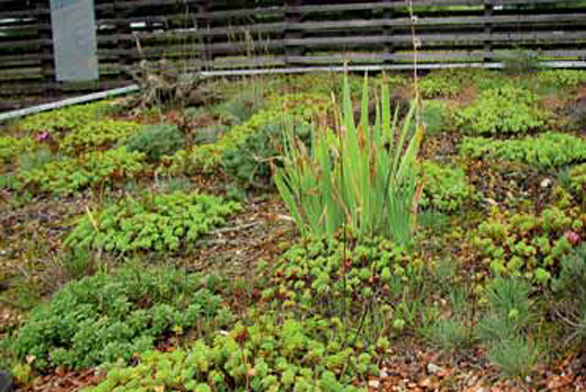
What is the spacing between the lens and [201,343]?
2262mm

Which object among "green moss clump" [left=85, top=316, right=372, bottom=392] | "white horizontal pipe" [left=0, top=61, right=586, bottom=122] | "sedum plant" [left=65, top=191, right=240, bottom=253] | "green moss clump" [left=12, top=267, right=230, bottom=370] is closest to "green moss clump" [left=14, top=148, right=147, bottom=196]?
"sedum plant" [left=65, top=191, right=240, bottom=253]

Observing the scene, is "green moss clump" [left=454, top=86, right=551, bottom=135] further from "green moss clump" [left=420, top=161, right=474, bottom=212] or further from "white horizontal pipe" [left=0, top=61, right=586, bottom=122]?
"white horizontal pipe" [left=0, top=61, right=586, bottom=122]

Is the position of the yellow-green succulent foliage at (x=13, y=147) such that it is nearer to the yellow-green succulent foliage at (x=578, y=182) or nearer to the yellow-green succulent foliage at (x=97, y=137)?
the yellow-green succulent foliage at (x=97, y=137)

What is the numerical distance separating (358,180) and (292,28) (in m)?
8.29

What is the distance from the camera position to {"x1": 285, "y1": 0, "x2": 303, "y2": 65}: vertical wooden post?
10867 millimetres

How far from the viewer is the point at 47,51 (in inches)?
461

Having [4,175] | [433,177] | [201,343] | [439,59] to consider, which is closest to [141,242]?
[201,343]

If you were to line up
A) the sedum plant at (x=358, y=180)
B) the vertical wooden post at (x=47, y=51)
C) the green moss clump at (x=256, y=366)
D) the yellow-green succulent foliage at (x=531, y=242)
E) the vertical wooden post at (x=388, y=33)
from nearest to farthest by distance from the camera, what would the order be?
the green moss clump at (x=256, y=366) < the yellow-green succulent foliage at (x=531, y=242) < the sedum plant at (x=358, y=180) < the vertical wooden post at (x=388, y=33) < the vertical wooden post at (x=47, y=51)

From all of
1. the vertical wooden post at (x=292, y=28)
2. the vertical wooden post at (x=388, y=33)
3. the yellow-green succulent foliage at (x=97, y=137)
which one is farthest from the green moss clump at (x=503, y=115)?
the vertical wooden post at (x=292, y=28)

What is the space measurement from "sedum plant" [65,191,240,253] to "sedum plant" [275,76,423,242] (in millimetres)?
784

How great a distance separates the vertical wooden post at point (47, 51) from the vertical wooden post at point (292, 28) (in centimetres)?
435

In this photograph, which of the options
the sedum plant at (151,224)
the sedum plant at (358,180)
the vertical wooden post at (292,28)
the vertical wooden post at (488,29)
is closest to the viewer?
the sedum plant at (358,180)

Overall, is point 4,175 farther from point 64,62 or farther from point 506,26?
point 506,26

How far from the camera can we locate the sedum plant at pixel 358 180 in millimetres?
3072
